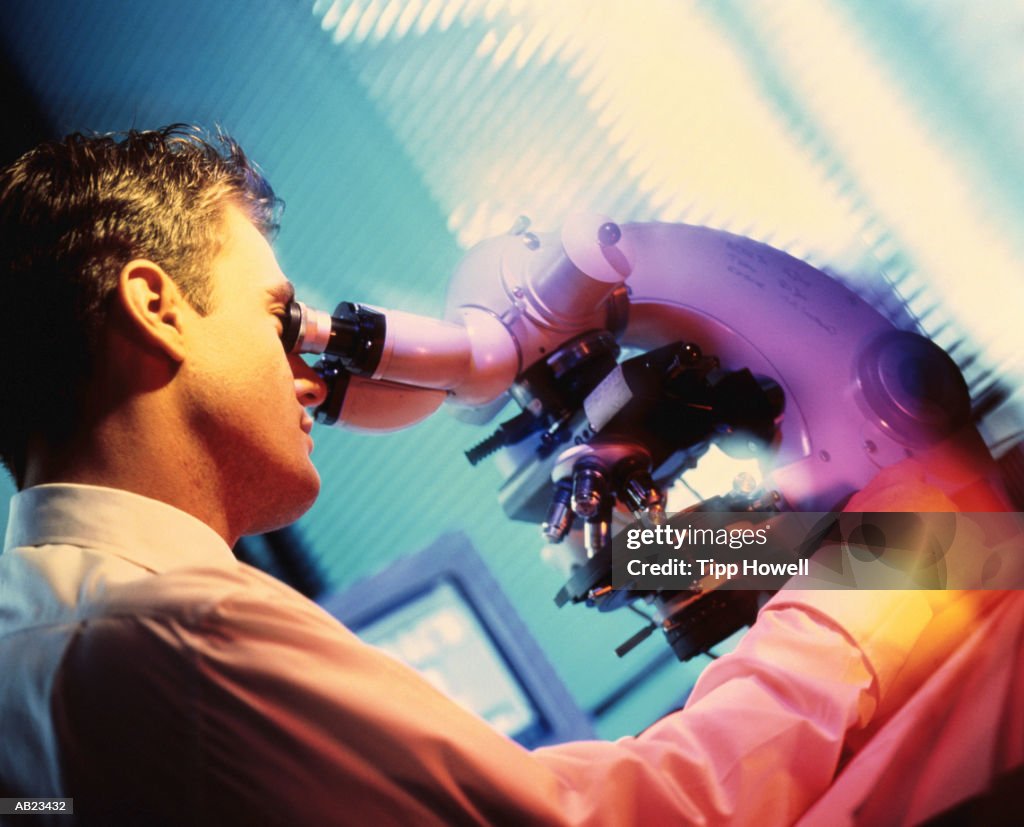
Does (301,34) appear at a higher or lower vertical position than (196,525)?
higher

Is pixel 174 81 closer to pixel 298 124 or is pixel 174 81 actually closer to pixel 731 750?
pixel 298 124

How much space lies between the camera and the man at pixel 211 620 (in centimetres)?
65

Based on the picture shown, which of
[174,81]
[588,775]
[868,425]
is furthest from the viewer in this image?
[174,81]

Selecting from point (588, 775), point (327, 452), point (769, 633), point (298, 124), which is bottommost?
point (327, 452)

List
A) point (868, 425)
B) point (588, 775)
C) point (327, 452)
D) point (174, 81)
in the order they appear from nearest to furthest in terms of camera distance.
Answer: point (588, 775), point (868, 425), point (174, 81), point (327, 452)

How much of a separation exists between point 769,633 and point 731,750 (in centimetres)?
18

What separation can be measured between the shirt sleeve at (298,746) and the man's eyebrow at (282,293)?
0.46 m

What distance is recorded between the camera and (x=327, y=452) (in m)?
1.98

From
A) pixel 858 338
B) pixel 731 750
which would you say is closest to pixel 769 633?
pixel 731 750

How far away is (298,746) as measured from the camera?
65cm

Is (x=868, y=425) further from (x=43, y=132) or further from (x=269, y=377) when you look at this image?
(x=43, y=132)

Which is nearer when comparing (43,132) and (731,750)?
(731,750)

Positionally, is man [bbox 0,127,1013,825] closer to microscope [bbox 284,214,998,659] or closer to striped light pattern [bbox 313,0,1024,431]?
microscope [bbox 284,214,998,659]

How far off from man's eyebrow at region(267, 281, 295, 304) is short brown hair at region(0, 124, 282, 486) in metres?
0.08
